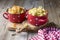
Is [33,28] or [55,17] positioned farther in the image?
[55,17]

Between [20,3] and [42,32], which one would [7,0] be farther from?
[42,32]

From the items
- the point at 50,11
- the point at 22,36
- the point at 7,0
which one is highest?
the point at 7,0

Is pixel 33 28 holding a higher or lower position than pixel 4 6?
lower

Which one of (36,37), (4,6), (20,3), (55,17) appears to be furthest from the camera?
(20,3)

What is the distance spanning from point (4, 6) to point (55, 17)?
484mm

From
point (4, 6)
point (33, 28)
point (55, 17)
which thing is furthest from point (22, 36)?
point (4, 6)

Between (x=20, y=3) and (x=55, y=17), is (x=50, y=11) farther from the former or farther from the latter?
(x=20, y=3)

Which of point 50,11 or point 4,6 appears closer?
point 50,11

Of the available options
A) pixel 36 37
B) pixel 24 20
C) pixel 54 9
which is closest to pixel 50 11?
pixel 54 9

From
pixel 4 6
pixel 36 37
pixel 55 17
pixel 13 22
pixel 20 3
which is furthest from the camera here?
pixel 20 3

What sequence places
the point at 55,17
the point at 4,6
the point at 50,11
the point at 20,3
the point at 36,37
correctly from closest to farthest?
1. the point at 36,37
2. the point at 55,17
3. the point at 50,11
4. the point at 4,6
5. the point at 20,3

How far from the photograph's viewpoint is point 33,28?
95cm

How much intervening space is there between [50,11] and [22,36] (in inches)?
18.2

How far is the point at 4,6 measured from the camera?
4.79 ft
